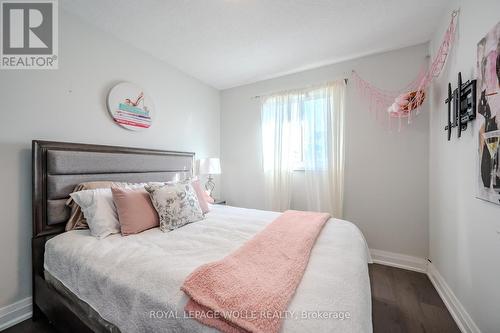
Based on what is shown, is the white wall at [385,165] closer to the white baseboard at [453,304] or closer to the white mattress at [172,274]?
the white baseboard at [453,304]

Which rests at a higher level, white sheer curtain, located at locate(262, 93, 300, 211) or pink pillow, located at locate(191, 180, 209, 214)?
white sheer curtain, located at locate(262, 93, 300, 211)

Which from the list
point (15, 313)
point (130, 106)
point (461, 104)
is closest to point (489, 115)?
point (461, 104)

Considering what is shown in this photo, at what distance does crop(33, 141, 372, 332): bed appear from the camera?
0.79 meters

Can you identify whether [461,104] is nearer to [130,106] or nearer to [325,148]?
[325,148]

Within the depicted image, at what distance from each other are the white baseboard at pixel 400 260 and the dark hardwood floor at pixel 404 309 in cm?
11

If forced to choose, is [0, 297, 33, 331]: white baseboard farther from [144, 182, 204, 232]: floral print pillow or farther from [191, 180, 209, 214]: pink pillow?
[191, 180, 209, 214]: pink pillow

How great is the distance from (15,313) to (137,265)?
1.39m

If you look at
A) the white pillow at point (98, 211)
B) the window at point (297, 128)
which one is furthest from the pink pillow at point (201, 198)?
the window at point (297, 128)

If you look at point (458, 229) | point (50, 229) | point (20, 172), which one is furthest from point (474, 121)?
point (20, 172)

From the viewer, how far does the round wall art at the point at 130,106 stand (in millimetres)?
2049

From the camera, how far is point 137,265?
3.41ft

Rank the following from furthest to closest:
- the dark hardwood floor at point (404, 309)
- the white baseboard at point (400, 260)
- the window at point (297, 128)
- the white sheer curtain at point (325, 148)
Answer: the window at point (297, 128), the white sheer curtain at point (325, 148), the white baseboard at point (400, 260), the dark hardwood floor at point (404, 309)
